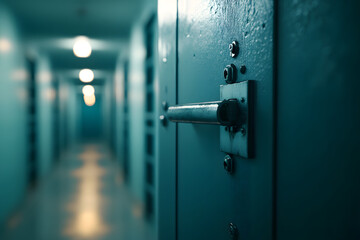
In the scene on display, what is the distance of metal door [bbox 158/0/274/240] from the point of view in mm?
651

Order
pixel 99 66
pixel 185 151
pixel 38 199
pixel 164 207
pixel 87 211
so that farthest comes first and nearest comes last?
pixel 99 66, pixel 38 199, pixel 87 211, pixel 164 207, pixel 185 151

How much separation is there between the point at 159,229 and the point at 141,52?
11.1ft

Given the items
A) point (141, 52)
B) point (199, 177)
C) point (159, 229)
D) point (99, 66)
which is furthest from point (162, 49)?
point (99, 66)

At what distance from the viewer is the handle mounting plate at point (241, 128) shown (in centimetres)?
68

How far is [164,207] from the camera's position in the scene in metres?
1.24

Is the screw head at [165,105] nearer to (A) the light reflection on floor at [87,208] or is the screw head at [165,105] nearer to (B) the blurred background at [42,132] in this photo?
(B) the blurred background at [42,132]

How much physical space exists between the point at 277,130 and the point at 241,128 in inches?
4.2

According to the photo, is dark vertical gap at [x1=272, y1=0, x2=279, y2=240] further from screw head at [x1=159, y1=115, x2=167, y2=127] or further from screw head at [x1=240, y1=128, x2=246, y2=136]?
screw head at [x1=159, y1=115, x2=167, y2=127]

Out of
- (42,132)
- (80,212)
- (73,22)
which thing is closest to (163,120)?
(80,212)

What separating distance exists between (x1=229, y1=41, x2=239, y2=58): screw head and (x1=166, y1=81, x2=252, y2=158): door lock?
0.28ft

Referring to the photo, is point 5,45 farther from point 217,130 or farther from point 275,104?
point 275,104

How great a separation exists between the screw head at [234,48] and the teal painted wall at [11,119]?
375cm

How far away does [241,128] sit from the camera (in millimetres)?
711

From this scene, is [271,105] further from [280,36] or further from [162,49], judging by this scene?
[162,49]
